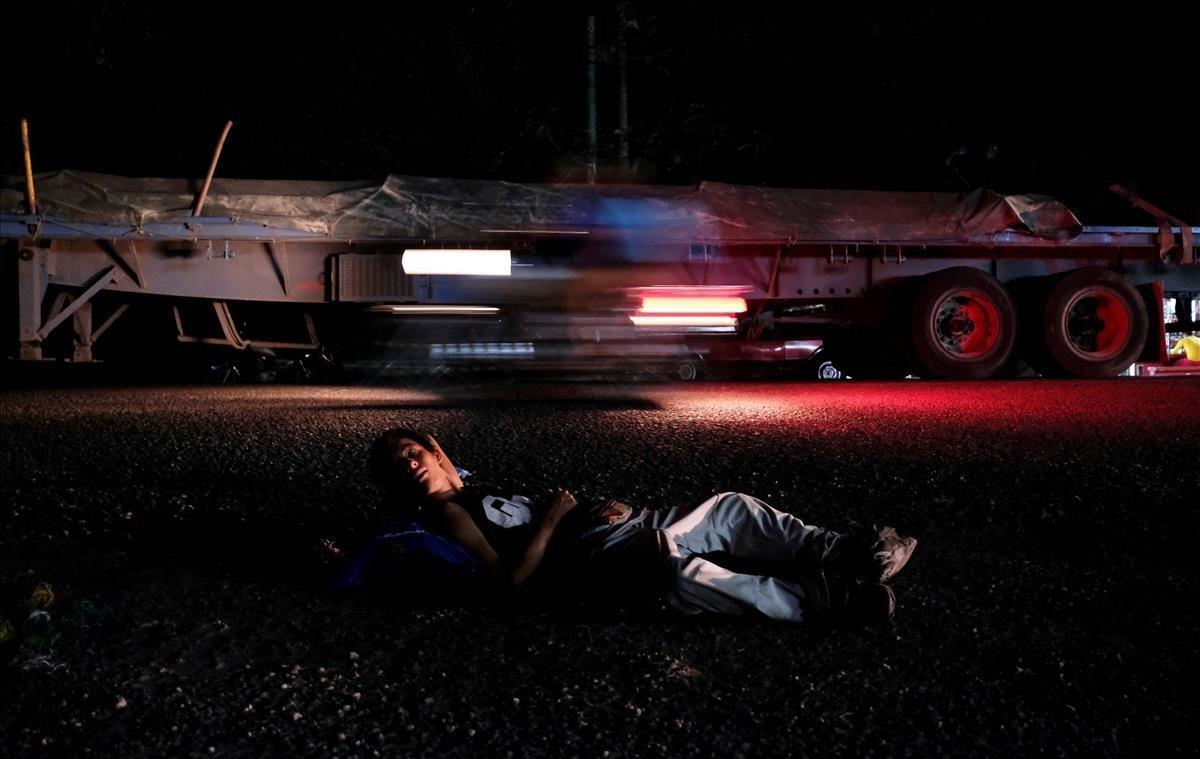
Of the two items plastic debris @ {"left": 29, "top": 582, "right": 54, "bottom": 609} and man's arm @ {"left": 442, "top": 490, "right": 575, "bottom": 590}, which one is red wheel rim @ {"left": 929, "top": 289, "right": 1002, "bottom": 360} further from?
plastic debris @ {"left": 29, "top": 582, "right": 54, "bottom": 609}

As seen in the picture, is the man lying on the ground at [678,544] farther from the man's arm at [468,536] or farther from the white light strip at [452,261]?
the white light strip at [452,261]

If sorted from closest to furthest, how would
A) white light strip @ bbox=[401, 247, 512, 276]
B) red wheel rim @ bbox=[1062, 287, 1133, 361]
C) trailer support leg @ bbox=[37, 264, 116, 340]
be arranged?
trailer support leg @ bbox=[37, 264, 116, 340] < white light strip @ bbox=[401, 247, 512, 276] < red wheel rim @ bbox=[1062, 287, 1133, 361]

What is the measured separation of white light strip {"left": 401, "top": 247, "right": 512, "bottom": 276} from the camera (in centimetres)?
1023

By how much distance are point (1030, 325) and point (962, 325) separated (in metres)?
0.99

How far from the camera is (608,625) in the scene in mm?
2719

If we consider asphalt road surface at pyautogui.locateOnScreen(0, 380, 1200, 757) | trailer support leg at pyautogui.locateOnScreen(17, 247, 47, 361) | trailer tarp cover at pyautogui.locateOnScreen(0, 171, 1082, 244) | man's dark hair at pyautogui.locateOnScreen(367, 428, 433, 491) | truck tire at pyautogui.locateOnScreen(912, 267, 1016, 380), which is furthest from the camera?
truck tire at pyautogui.locateOnScreen(912, 267, 1016, 380)

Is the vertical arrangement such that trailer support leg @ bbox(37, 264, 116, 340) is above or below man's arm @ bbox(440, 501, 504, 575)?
above

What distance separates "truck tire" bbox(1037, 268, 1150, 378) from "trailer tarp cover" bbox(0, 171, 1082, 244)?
2.30 ft

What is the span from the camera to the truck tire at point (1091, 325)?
11.1 m

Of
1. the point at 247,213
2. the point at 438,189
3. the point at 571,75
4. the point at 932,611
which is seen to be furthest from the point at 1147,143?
the point at 932,611

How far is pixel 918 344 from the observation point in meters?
10.9

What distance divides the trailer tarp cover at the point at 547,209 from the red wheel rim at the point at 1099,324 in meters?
0.87

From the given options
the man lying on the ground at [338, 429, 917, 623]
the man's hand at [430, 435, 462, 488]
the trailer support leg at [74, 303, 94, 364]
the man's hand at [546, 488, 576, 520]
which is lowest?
the man lying on the ground at [338, 429, 917, 623]

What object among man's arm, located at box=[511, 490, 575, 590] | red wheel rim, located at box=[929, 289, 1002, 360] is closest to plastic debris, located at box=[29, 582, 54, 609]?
man's arm, located at box=[511, 490, 575, 590]
